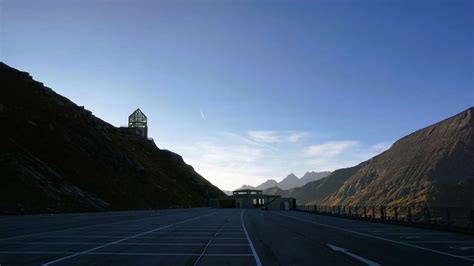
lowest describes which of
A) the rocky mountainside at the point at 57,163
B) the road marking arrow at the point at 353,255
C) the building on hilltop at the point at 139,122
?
the road marking arrow at the point at 353,255

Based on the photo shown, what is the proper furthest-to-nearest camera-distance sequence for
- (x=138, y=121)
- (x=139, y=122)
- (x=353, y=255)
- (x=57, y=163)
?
(x=138, y=121)
(x=139, y=122)
(x=57, y=163)
(x=353, y=255)

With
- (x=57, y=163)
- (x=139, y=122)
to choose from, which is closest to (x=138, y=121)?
(x=139, y=122)

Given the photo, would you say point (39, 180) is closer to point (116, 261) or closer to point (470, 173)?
point (116, 261)

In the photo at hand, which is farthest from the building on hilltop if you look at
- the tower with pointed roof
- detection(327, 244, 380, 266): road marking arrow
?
detection(327, 244, 380, 266): road marking arrow

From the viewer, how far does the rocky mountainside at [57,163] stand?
191ft

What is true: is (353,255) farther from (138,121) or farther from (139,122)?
(138,121)

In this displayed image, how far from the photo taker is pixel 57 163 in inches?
2896

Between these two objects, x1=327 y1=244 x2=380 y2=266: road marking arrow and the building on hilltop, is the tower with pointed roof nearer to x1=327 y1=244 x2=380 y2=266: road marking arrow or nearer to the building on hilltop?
the building on hilltop

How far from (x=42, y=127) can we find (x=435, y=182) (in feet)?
525

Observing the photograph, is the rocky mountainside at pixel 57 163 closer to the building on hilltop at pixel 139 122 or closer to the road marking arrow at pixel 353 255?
the road marking arrow at pixel 353 255

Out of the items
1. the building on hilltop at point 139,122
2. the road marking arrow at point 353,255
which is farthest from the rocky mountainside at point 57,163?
→ the building on hilltop at point 139,122

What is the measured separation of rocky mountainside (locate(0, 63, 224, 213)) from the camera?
2287 inches

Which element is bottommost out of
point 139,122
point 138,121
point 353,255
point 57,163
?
point 353,255

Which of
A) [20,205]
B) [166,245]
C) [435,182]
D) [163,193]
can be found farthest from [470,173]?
[166,245]
